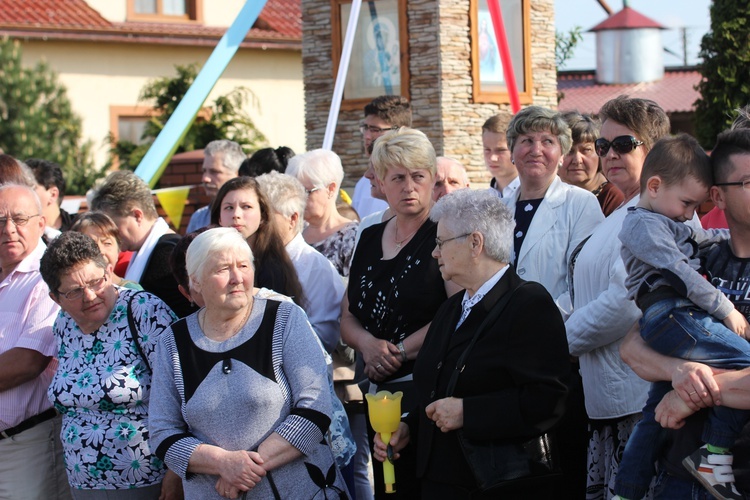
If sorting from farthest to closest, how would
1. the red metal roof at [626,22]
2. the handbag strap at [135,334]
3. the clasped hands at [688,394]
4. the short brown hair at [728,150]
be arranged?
the red metal roof at [626,22]
the handbag strap at [135,334]
the short brown hair at [728,150]
the clasped hands at [688,394]

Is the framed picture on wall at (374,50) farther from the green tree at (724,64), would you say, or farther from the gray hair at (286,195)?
the gray hair at (286,195)

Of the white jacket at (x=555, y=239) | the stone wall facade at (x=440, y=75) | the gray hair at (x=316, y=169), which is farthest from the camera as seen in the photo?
the stone wall facade at (x=440, y=75)

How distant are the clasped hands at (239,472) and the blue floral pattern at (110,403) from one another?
60 centimetres

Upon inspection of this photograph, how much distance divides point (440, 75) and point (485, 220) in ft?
28.4

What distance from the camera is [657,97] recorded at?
102ft

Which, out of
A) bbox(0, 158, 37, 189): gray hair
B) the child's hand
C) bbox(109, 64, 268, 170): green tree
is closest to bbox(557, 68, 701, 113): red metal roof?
bbox(109, 64, 268, 170): green tree

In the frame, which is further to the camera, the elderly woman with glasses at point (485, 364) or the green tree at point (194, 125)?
the green tree at point (194, 125)

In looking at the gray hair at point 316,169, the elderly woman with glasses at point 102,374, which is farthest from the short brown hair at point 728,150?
the gray hair at point 316,169

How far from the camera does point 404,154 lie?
4.75 metres

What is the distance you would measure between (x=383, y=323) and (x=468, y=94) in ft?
27.2

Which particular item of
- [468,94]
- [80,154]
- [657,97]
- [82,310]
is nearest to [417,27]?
[468,94]

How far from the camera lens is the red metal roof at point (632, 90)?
29844mm

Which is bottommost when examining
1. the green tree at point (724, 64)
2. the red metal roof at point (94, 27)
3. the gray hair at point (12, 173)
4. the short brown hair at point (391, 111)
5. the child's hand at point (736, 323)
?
the child's hand at point (736, 323)

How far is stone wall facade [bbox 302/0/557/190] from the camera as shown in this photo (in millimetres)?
12234
